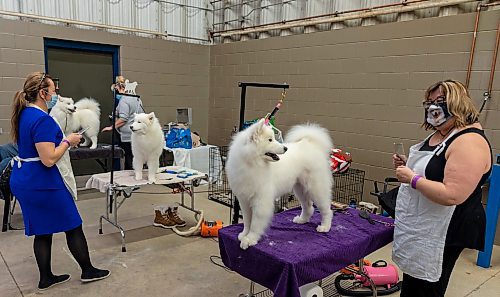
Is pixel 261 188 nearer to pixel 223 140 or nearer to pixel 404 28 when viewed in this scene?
pixel 404 28

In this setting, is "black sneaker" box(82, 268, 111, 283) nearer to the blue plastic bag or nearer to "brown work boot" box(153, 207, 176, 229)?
"brown work boot" box(153, 207, 176, 229)

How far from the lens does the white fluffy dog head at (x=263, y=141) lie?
5.91 feet

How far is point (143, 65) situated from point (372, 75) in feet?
13.0

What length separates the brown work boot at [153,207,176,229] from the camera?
4055 millimetres

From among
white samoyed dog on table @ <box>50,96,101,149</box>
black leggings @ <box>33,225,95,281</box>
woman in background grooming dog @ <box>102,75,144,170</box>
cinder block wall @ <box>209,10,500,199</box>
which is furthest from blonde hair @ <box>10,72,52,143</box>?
cinder block wall @ <box>209,10,500,199</box>

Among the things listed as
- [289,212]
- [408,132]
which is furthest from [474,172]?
[408,132]

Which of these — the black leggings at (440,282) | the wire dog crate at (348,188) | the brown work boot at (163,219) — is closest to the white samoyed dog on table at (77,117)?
the brown work boot at (163,219)

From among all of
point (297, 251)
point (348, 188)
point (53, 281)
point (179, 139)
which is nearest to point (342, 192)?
point (348, 188)

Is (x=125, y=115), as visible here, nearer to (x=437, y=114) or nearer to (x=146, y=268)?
(x=146, y=268)

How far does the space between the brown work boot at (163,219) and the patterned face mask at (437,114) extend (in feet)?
10.2

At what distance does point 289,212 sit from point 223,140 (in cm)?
465

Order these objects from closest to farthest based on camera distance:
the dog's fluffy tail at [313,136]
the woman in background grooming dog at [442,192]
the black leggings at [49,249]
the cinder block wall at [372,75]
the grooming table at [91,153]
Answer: the woman in background grooming dog at [442,192], the dog's fluffy tail at [313,136], the black leggings at [49,249], the cinder block wall at [372,75], the grooming table at [91,153]

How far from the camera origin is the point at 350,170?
16.0ft

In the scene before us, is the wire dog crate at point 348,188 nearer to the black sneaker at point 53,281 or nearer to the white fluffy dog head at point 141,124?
the white fluffy dog head at point 141,124
